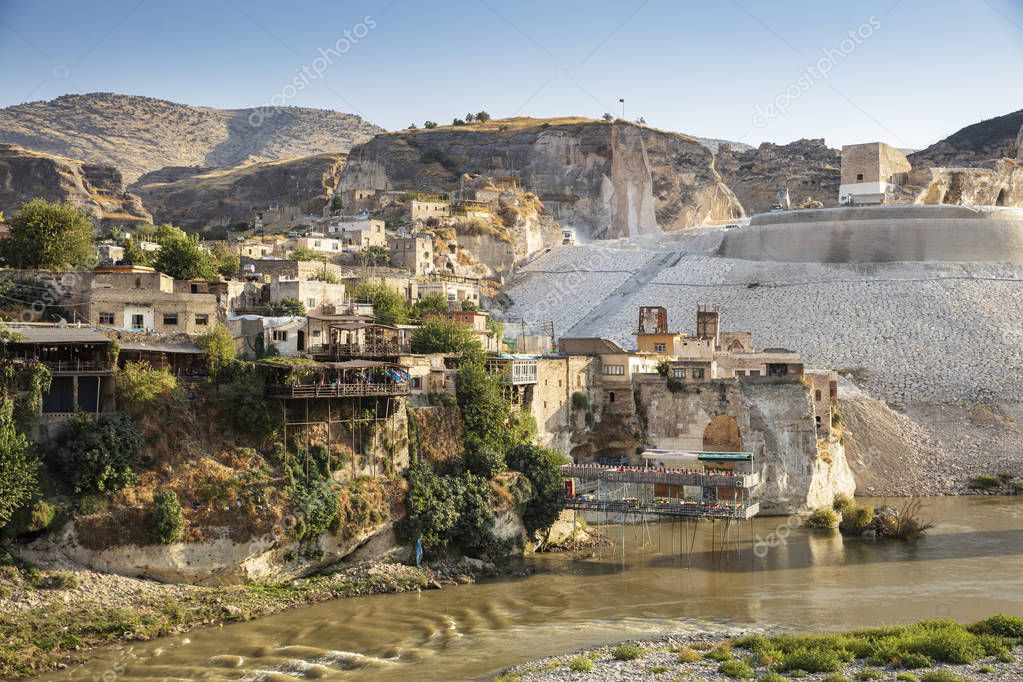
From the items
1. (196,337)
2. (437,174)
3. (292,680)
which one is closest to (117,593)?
(292,680)

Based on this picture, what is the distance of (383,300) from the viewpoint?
55312 millimetres

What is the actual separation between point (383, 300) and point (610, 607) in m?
27.1

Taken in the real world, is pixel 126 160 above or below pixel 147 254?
above

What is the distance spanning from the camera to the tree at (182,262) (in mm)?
53719

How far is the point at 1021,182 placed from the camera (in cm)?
11025

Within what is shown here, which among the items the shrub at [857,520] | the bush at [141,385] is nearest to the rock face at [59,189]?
the bush at [141,385]

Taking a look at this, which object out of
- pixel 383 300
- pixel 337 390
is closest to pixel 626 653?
pixel 337 390

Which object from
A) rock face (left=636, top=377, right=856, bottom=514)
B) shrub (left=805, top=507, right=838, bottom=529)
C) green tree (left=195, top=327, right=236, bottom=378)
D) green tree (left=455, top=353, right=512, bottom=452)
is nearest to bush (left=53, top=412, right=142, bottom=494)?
green tree (left=195, top=327, right=236, bottom=378)

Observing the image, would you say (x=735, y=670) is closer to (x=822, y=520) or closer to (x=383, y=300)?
(x=822, y=520)

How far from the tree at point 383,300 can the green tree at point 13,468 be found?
72.3 ft

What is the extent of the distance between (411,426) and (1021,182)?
92010 mm

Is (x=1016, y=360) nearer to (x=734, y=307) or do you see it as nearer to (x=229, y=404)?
(x=734, y=307)

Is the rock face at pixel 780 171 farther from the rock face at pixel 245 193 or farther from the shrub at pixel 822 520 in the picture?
the shrub at pixel 822 520

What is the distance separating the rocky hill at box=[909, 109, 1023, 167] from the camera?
158500 mm
